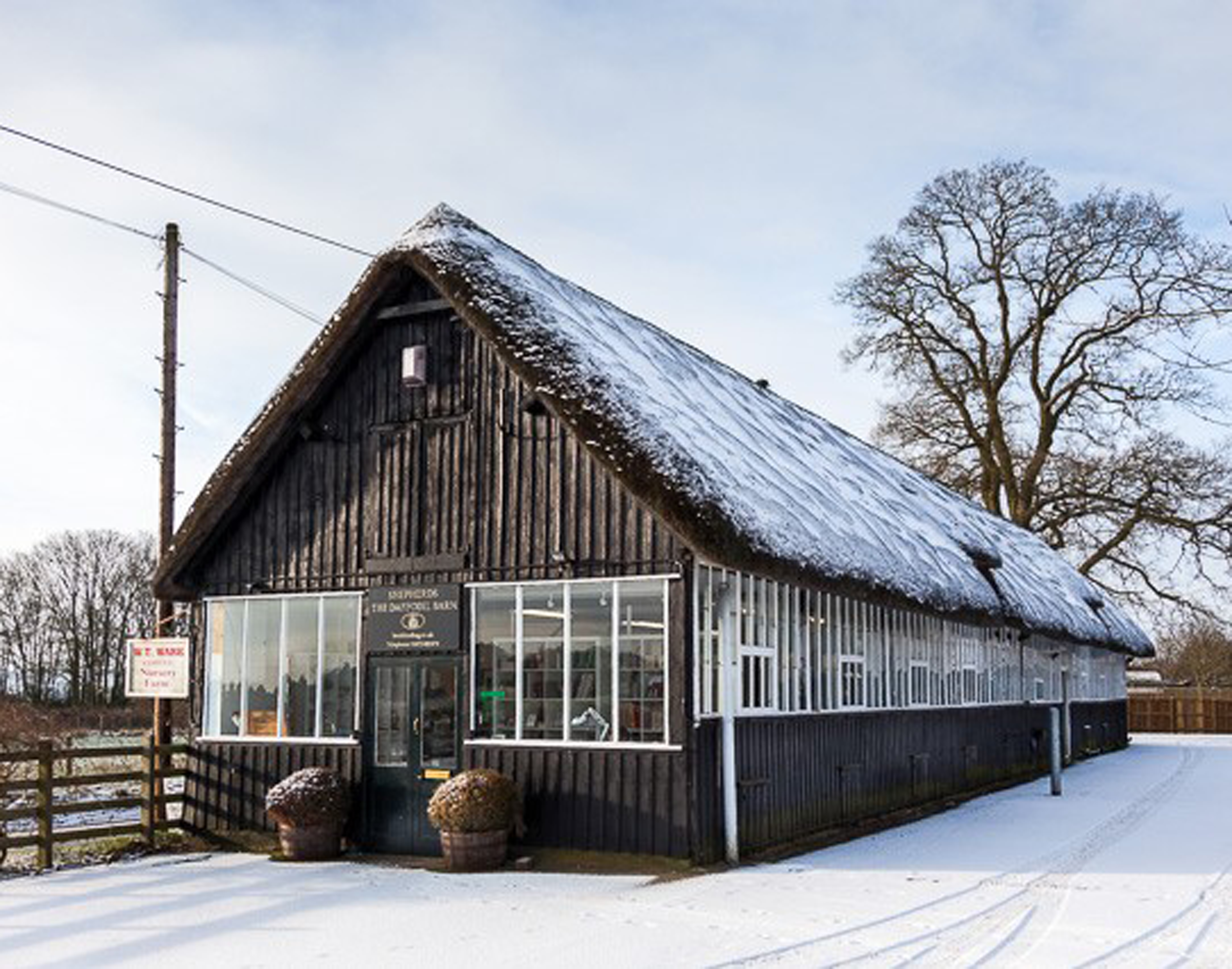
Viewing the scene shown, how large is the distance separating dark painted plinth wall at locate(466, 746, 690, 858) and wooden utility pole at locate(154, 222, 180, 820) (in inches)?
218

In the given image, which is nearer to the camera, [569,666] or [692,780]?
[692,780]

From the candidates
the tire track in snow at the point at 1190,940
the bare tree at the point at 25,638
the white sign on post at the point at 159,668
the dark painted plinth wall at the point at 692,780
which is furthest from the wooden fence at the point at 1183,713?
the bare tree at the point at 25,638

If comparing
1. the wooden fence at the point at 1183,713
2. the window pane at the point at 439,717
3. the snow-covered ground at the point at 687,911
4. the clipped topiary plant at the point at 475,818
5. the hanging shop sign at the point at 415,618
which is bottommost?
the wooden fence at the point at 1183,713

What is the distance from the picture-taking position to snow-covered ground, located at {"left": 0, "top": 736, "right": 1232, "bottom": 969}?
9.52 m

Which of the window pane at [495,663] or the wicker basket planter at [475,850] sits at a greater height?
the window pane at [495,663]

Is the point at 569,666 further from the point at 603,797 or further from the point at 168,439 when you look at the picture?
the point at 168,439

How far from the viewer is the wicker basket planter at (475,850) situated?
1347 centimetres

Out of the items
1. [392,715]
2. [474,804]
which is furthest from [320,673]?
[474,804]

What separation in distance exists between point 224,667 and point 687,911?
805 centimetres

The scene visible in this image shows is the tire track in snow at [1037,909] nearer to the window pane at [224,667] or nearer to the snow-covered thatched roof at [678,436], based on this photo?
the snow-covered thatched roof at [678,436]

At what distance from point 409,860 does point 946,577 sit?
28.4 ft

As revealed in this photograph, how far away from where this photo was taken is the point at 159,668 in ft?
54.3

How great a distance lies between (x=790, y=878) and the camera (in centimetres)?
1258

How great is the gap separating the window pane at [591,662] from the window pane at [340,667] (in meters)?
3.02
